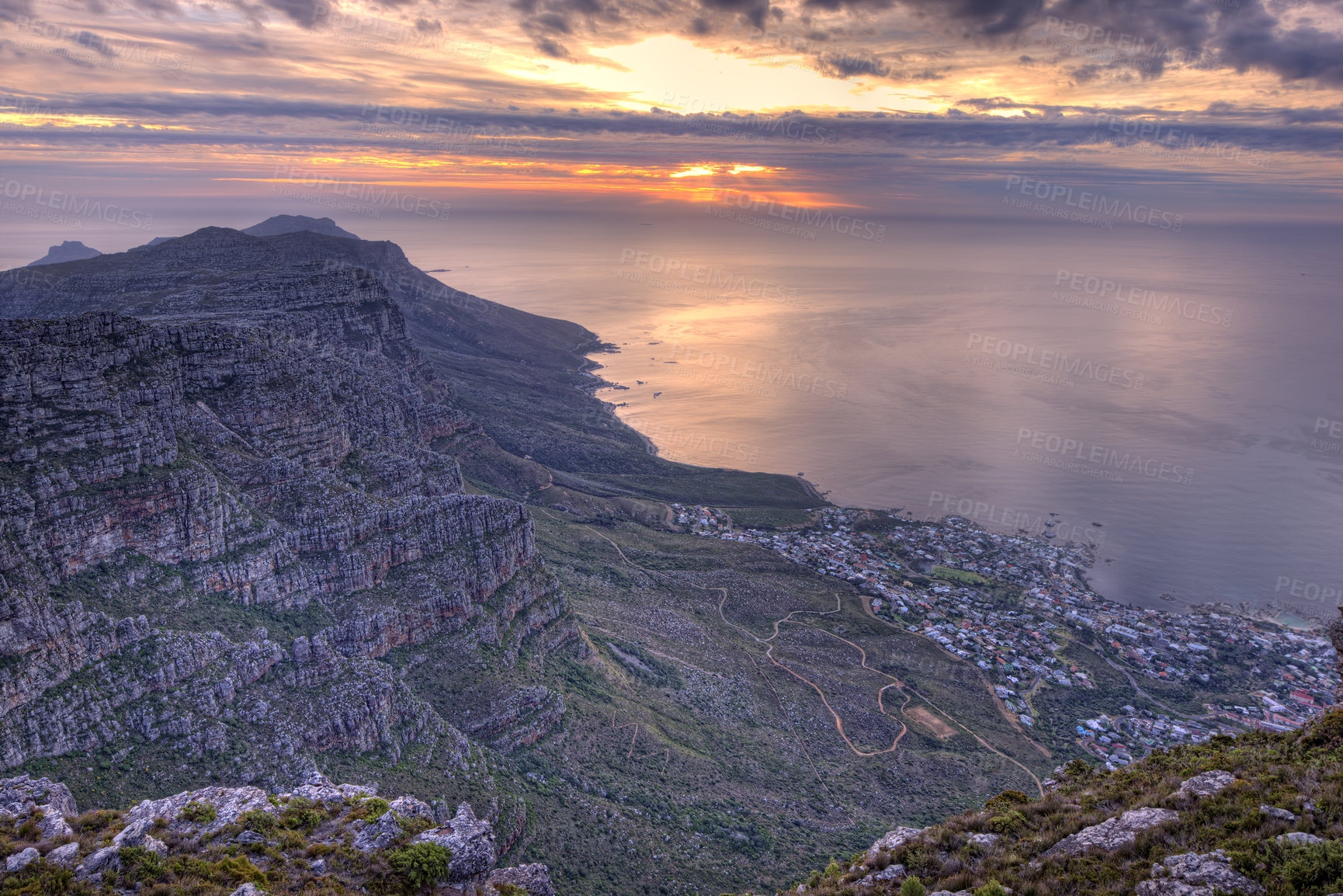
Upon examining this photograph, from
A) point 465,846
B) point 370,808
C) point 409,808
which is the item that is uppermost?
point 465,846

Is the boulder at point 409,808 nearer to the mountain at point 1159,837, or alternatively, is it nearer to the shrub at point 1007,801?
the mountain at point 1159,837

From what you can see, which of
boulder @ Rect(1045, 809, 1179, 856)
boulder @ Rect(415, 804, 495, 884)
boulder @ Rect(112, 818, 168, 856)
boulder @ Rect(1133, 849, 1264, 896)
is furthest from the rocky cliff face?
boulder @ Rect(1133, 849, 1264, 896)

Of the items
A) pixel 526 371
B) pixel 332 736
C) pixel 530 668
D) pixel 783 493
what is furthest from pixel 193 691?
pixel 526 371

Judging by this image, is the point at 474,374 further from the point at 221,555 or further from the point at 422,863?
the point at 422,863

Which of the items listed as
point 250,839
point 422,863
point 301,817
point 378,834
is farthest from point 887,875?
point 250,839

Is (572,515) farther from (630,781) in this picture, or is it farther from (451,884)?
(451,884)
